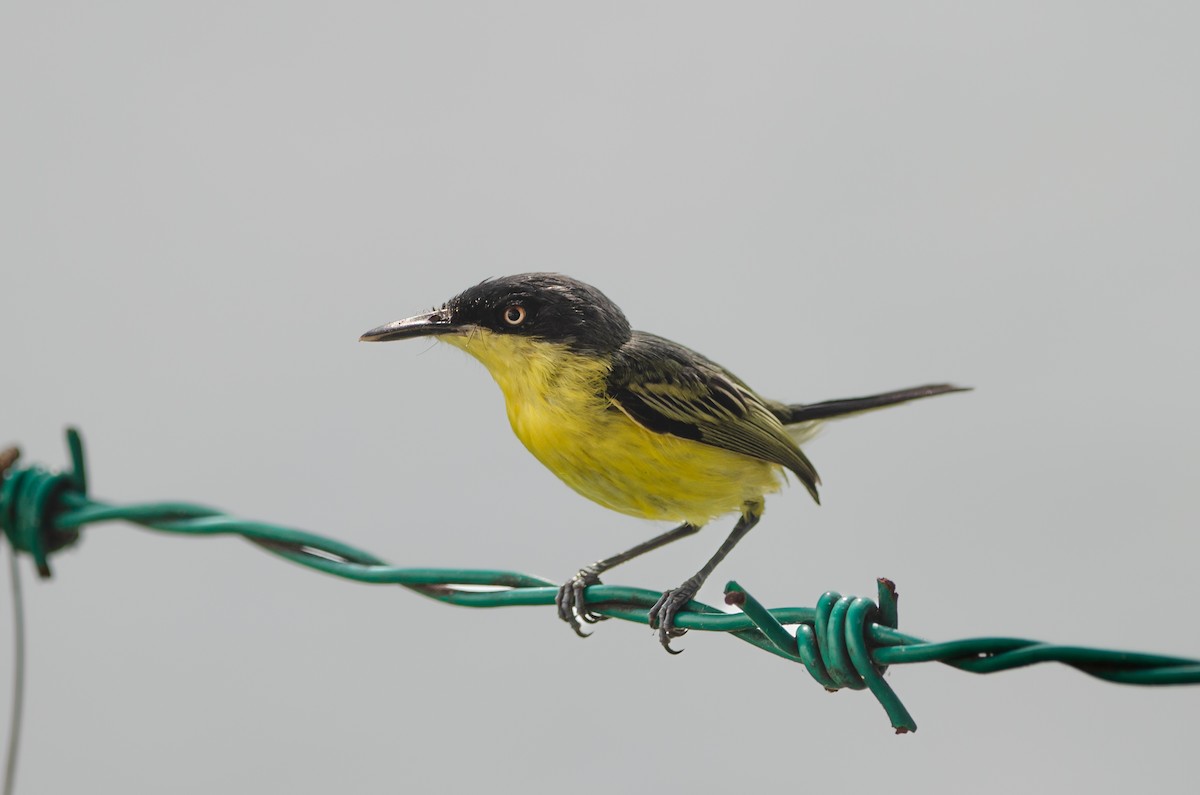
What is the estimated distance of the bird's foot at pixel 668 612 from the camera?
2891 millimetres

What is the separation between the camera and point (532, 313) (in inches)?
146

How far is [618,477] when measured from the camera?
3.47 metres

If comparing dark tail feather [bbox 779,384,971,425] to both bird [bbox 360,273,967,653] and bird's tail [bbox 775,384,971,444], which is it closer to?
bird's tail [bbox 775,384,971,444]

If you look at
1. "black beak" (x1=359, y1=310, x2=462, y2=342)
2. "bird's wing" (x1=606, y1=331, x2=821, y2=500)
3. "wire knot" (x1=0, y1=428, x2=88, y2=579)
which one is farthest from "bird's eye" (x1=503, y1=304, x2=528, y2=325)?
"wire knot" (x1=0, y1=428, x2=88, y2=579)

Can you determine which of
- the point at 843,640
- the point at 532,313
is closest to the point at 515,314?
the point at 532,313

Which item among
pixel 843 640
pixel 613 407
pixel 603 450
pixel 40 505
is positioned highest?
pixel 613 407

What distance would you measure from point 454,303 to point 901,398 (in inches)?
66.0

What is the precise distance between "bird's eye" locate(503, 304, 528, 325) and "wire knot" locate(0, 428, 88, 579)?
1.38 m

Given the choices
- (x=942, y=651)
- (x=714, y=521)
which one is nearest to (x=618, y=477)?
(x=714, y=521)

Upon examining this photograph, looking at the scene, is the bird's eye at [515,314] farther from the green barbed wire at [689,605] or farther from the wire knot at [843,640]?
the wire knot at [843,640]

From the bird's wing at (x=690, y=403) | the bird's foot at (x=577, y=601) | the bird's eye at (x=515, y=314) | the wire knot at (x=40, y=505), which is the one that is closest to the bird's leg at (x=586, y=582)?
the bird's foot at (x=577, y=601)

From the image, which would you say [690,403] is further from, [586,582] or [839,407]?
[839,407]

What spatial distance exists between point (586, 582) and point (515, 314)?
86cm

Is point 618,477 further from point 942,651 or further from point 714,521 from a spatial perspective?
point 942,651
